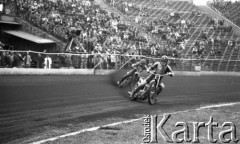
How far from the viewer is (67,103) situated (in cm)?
1218

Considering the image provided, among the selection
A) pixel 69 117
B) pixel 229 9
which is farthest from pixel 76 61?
pixel 229 9

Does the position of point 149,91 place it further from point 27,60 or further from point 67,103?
point 27,60

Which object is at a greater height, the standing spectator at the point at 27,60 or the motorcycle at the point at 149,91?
the standing spectator at the point at 27,60

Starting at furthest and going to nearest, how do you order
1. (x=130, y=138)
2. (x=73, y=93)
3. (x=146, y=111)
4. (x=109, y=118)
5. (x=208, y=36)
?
(x=208, y=36), (x=73, y=93), (x=146, y=111), (x=109, y=118), (x=130, y=138)

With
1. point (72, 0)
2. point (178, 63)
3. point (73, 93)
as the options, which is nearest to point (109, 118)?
point (73, 93)

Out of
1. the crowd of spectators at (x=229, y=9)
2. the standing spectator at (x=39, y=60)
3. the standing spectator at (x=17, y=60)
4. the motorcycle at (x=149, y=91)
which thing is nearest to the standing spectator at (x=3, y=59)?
the standing spectator at (x=17, y=60)

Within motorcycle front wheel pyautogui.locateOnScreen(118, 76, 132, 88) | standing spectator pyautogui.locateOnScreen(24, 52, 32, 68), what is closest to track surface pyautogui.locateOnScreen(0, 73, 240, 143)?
motorcycle front wheel pyautogui.locateOnScreen(118, 76, 132, 88)

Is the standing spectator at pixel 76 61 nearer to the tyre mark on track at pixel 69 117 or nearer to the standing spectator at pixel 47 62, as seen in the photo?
the standing spectator at pixel 47 62

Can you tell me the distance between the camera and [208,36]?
38312mm

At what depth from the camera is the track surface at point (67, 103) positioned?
30.8ft

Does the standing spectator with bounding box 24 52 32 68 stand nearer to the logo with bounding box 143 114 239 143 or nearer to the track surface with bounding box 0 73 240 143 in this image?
the track surface with bounding box 0 73 240 143

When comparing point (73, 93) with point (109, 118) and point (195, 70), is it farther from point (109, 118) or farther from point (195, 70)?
point (195, 70)

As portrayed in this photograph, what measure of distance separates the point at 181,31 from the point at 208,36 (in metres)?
2.84

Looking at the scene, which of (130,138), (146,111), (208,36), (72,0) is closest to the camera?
(130,138)
